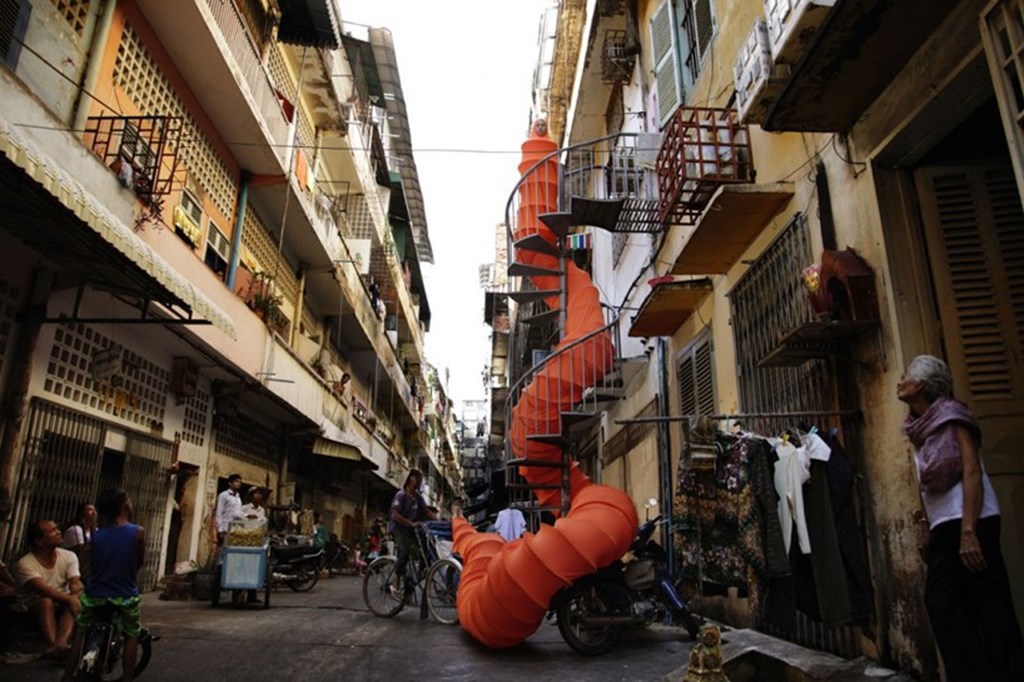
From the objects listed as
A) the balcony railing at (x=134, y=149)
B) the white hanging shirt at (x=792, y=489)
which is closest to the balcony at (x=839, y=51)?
the white hanging shirt at (x=792, y=489)

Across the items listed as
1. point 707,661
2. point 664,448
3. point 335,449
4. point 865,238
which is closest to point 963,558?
point 707,661

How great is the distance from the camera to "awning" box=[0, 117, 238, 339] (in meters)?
4.37

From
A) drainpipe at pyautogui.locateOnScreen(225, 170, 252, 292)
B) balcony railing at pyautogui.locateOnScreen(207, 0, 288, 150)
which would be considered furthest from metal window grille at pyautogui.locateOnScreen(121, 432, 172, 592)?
balcony railing at pyautogui.locateOnScreen(207, 0, 288, 150)

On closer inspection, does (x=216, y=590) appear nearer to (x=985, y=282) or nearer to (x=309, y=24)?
(x=985, y=282)

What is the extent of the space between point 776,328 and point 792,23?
7.40ft

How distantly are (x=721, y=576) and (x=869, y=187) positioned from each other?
259 centimetres

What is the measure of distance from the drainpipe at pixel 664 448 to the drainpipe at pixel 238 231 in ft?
23.2

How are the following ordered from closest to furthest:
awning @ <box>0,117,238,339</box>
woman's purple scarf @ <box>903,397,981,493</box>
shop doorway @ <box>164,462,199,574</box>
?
woman's purple scarf @ <box>903,397,981,493</box> < awning @ <box>0,117,238,339</box> < shop doorway @ <box>164,462,199,574</box>

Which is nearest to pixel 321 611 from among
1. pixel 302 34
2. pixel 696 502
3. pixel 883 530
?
pixel 696 502

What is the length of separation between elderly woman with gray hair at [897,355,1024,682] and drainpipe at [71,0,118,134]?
8.27m

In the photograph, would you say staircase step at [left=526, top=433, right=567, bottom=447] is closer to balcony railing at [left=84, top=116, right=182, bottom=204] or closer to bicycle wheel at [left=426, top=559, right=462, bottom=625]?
bicycle wheel at [left=426, top=559, right=462, bottom=625]

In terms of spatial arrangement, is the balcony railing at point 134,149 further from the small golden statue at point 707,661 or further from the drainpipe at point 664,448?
the small golden statue at point 707,661

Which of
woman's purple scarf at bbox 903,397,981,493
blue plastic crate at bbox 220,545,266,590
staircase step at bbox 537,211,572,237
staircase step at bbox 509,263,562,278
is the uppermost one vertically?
staircase step at bbox 537,211,572,237

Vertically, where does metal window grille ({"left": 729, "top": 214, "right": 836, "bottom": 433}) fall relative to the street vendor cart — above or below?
above
